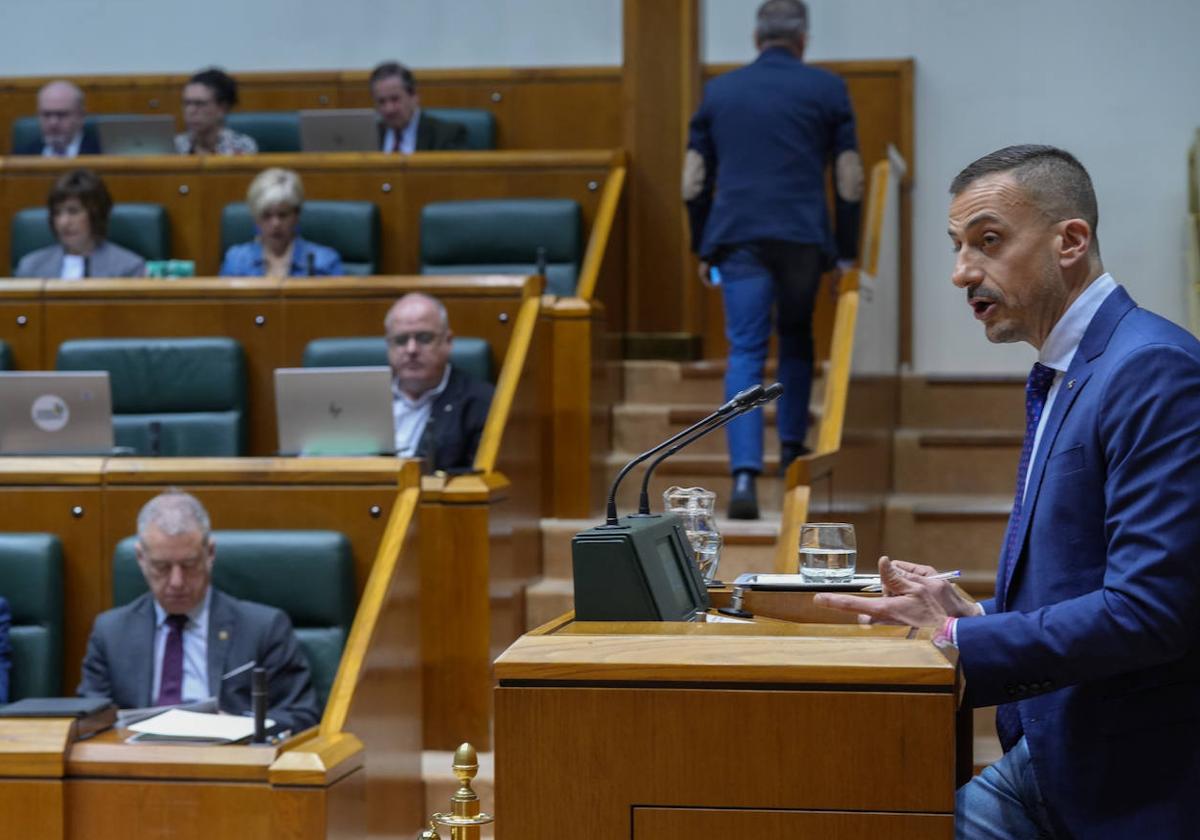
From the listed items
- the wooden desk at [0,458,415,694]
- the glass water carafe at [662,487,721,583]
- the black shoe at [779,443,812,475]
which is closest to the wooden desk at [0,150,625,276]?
the black shoe at [779,443,812,475]

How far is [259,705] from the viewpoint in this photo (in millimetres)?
1960

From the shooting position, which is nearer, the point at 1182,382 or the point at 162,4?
the point at 1182,382

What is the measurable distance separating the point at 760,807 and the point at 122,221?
293cm

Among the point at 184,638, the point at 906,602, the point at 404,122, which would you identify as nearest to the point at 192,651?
the point at 184,638

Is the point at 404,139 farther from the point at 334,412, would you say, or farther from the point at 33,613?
the point at 33,613

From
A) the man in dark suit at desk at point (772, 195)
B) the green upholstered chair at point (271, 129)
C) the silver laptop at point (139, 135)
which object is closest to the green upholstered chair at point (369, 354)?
the man in dark suit at desk at point (772, 195)

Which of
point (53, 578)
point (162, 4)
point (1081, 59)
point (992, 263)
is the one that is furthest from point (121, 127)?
point (992, 263)

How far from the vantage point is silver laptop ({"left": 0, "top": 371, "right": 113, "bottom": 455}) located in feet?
8.68

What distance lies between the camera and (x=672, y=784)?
923 mm

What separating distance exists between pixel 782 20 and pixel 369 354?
861mm

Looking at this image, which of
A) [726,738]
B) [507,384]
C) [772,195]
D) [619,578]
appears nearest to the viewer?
[726,738]

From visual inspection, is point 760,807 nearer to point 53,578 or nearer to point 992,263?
point 992,263

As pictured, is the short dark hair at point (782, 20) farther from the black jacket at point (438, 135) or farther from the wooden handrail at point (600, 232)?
the black jacket at point (438, 135)

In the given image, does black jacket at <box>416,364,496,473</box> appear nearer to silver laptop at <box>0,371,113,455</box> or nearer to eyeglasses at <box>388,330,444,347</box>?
eyeglasses at <box>388,330,444,347</box>
